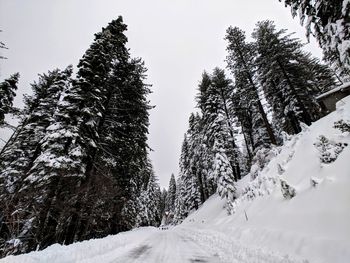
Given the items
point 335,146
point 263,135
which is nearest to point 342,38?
point 335,146

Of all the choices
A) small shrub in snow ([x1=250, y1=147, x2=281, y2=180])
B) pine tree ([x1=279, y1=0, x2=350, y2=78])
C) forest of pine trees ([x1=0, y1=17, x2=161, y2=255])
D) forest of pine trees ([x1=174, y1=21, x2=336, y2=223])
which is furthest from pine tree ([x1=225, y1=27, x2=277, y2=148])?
pine tree ([x1=279, y1=0, x2=350, y2=78])

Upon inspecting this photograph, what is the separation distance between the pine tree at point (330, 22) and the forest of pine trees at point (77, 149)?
10.6 metres

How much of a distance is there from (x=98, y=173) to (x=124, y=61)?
30.0 feet

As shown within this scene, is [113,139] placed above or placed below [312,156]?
above

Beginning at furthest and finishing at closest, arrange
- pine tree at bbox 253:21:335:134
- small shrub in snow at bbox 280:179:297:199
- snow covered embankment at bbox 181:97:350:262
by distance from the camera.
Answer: pine tree at bbox 253:21:335:134 → small shrub in snow at bbox 280:179:297:199 → snow covered embankment at bbox 181:97:350:262

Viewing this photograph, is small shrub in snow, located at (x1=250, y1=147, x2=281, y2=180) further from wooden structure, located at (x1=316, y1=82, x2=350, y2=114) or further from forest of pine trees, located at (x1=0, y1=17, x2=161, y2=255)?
forest of pine trees, located at (x1=0, y1=17, x2=161, y2=255)

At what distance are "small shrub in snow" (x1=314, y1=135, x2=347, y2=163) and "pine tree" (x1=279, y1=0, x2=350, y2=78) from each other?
9.50 feet

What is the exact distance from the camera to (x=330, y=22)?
579 centimetres

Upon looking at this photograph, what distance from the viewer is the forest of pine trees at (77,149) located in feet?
28.9

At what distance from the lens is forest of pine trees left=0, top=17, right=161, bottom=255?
8805 mm

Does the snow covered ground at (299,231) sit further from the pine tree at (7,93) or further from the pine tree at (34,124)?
the pine tree at (7,93)

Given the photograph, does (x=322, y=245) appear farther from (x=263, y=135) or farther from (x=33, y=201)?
(x=263, y=135)

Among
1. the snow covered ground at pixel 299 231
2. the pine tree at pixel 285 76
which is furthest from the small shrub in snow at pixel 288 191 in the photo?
the pine tree at pixel 285 76

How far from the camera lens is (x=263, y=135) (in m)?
31.1
